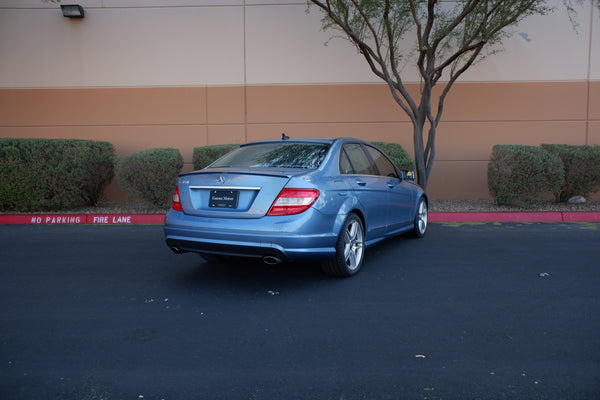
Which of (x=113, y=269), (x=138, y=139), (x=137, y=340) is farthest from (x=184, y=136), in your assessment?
(x=137, y=340)

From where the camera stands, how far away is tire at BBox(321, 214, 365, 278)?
14.8ft

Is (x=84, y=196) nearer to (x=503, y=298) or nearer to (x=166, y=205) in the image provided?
(x=166, y=205)

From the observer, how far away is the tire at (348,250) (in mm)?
4508

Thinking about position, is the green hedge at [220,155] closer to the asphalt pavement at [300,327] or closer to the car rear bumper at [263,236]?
the asphalt pavement at [300,327]

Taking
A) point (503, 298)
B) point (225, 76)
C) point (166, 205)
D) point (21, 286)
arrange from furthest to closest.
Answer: point (225, 76) < point (166, 205) < point (21, 286) < point (503, 298)

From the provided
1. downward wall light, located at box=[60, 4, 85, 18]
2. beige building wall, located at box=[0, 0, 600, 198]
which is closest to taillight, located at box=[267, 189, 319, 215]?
beige building wall, located at box=[0, 0, 600, 198]

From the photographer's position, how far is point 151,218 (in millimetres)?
8836

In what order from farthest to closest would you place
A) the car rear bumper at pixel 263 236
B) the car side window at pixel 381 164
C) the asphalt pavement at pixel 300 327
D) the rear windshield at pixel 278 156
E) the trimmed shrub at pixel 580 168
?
the trimmed shrub at pixel 580 168 < the car side window at pixel 381 164 < the rear windshield at pixel 278 156 < the car rear bumper at pixel 263 236 < the asphalt pavement at pixel 300 327

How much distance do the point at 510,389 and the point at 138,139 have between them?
11.2 metres

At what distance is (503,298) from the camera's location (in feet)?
13.3

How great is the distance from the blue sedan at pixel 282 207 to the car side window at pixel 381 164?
687 millimetres

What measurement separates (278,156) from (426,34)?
5857 millimetres

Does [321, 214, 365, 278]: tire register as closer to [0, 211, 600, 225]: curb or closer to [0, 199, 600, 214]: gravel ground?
[0, 211, 600, 225]: curb

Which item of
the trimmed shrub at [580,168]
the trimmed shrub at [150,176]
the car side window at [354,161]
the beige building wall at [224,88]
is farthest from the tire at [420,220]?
the trimmed shrub at [150,176]
